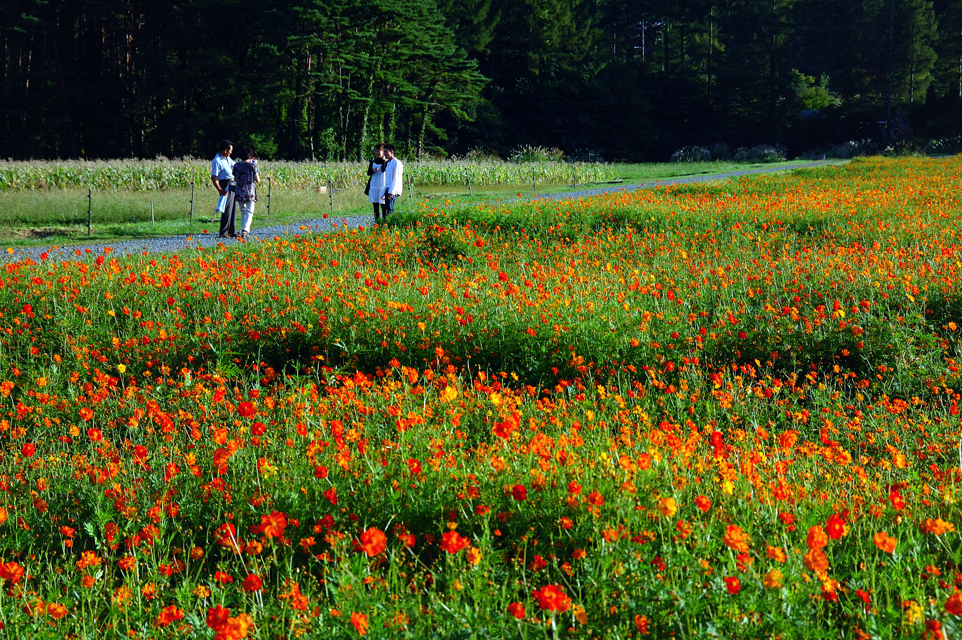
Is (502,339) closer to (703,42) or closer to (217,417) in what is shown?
(217,417)

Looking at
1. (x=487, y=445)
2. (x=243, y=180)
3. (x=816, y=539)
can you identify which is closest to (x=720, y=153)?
(x=243, y=180)

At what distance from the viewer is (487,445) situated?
4.06m

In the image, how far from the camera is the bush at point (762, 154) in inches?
2062

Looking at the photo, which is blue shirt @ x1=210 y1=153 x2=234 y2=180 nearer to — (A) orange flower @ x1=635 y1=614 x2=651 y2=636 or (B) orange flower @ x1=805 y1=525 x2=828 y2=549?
(A) orange flower @ x1=635 y1=614 x2=651 y2=636

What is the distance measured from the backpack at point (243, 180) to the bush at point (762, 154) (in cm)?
4465

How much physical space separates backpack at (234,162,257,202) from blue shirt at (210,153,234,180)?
1.38 feet

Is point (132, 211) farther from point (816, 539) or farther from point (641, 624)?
point (816, 539)

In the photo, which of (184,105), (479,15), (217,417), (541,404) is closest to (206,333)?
(217,417)

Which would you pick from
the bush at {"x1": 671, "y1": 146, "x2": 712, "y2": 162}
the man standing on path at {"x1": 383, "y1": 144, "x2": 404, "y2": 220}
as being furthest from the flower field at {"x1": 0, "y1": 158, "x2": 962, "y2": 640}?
the bush at {"x1": 671, "y1": 146, "x2": 712, "y2": 162}

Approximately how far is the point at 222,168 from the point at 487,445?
38.7ft

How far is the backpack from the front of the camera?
1391 centimetres

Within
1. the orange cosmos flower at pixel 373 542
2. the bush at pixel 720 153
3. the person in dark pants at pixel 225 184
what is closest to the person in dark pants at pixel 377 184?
the person in dark pants at pixel 225 184

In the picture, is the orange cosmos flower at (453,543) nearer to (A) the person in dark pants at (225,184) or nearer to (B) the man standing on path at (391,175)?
(B) the man standing on path at (391,175)

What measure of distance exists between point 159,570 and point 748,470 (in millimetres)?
2324
